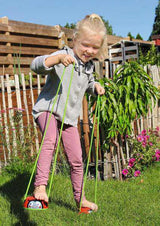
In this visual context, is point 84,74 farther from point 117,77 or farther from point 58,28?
point 58,28

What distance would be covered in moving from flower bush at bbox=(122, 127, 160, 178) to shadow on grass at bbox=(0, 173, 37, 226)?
1.25 meters

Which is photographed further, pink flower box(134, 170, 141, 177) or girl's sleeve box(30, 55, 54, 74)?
pink flower box(134, 170, 141, 177)

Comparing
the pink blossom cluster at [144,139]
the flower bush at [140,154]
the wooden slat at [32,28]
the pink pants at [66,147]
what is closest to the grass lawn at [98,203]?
the flower bush at [140,154]

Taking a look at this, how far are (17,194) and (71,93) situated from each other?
140cm

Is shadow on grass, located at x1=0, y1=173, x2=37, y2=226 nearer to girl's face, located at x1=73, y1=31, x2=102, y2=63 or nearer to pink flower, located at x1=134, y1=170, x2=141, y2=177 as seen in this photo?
pink flower, located at x1=134, y1=170, x2=141, y2=177

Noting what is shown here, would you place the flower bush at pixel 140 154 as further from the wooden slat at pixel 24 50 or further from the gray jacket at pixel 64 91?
the wooden slat at pixel 24 50

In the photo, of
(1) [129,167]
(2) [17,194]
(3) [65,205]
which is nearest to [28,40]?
(1) [129,167]

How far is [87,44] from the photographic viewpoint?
2.46 meters

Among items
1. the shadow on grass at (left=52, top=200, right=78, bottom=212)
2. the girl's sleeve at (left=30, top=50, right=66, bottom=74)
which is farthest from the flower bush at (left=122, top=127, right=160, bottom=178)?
the girl's sleeve at (left=30, top=50, right=66, bottom=74)

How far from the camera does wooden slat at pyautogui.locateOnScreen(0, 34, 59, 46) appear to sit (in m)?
8.47

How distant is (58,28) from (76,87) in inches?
309

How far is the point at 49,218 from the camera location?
8.89 ft

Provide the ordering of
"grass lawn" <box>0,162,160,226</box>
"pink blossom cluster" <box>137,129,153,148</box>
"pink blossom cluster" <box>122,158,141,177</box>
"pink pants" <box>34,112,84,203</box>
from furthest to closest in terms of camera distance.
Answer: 1. "pink blossom cluster" <box>137,129,153,148</box>
2. "pink blossom cluster" <box>122,158,141,177</box>
3. "grass lawn" <box>0,162,160,226</box>
4. "pink pants" <box>34,112,84,203</box>

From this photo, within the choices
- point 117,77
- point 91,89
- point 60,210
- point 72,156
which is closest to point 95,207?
point 60,210
